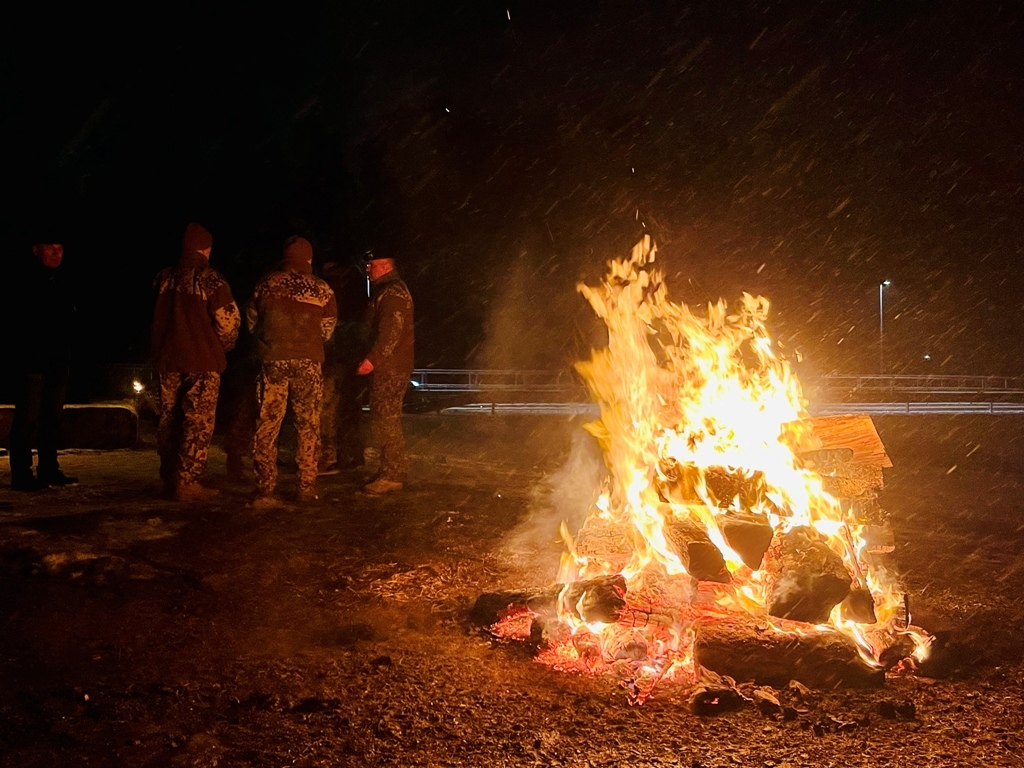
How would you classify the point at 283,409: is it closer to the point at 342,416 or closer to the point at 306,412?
the point at 306,412

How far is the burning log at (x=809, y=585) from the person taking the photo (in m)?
3.86

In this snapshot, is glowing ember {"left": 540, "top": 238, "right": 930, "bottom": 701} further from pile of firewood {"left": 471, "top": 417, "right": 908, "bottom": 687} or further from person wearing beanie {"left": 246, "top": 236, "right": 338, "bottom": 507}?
person wearing beanie {"left": 246, "top": 236, "right": 338, "bottom": 507}

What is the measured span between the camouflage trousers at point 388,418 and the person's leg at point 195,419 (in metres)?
1.36

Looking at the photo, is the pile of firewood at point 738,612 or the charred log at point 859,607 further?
the charred log at point 859,607

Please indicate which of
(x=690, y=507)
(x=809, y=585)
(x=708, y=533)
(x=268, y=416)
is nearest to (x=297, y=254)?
(x=268, y=416)

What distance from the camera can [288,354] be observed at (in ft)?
20.7

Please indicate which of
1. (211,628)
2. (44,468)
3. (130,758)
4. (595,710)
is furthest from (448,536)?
(44,468)

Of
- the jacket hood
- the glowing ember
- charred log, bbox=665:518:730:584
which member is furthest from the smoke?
the jacket hood

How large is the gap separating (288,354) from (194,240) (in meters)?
1.21

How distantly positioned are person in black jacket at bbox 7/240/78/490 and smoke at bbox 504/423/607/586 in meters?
4.23

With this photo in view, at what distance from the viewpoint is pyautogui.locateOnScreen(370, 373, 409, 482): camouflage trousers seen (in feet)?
23.4

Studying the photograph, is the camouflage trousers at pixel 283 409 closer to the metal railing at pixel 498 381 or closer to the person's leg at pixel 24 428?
the person's leg at pixel 24 428

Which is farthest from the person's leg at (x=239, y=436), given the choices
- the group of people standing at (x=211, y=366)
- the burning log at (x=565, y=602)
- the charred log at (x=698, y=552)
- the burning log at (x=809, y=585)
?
the burning log at (x=809, y=585)

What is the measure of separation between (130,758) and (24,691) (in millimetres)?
784
